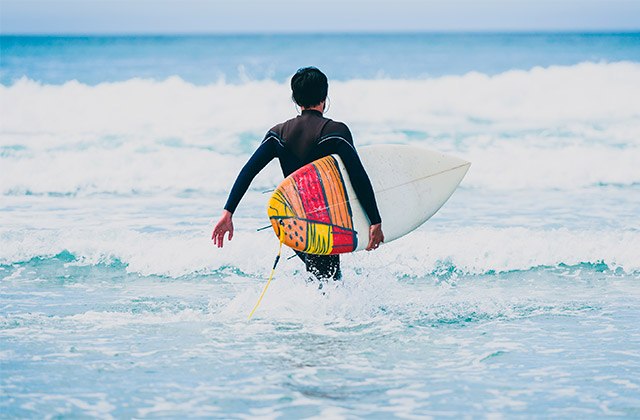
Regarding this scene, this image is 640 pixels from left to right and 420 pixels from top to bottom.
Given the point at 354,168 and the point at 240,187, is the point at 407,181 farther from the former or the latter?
the point at 240,187

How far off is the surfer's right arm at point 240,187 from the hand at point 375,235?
0.68 meters

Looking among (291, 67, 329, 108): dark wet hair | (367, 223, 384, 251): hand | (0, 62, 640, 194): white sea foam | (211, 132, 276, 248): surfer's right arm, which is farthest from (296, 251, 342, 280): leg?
(0, 62, 640, 194): white sea foam

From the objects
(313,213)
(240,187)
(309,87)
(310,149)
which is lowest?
(313,213)

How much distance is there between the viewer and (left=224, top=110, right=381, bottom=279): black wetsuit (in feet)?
14.7

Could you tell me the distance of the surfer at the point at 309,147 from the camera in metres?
4.48

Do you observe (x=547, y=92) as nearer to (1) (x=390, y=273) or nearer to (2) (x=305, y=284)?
(1) (x=390, y=273)

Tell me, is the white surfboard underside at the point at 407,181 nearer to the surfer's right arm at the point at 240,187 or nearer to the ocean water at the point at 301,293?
the ocean water at the point at 301,293

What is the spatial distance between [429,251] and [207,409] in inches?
141

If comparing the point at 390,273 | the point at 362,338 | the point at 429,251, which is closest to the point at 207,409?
the point at 362,338

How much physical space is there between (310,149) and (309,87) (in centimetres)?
33

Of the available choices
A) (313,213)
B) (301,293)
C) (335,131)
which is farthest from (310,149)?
(301,293)

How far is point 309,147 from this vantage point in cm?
455

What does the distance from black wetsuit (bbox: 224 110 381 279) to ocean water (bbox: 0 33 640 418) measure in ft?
2.12

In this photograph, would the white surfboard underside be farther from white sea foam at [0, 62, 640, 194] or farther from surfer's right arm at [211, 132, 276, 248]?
white sea foam at [0, 62, 640, 194]
